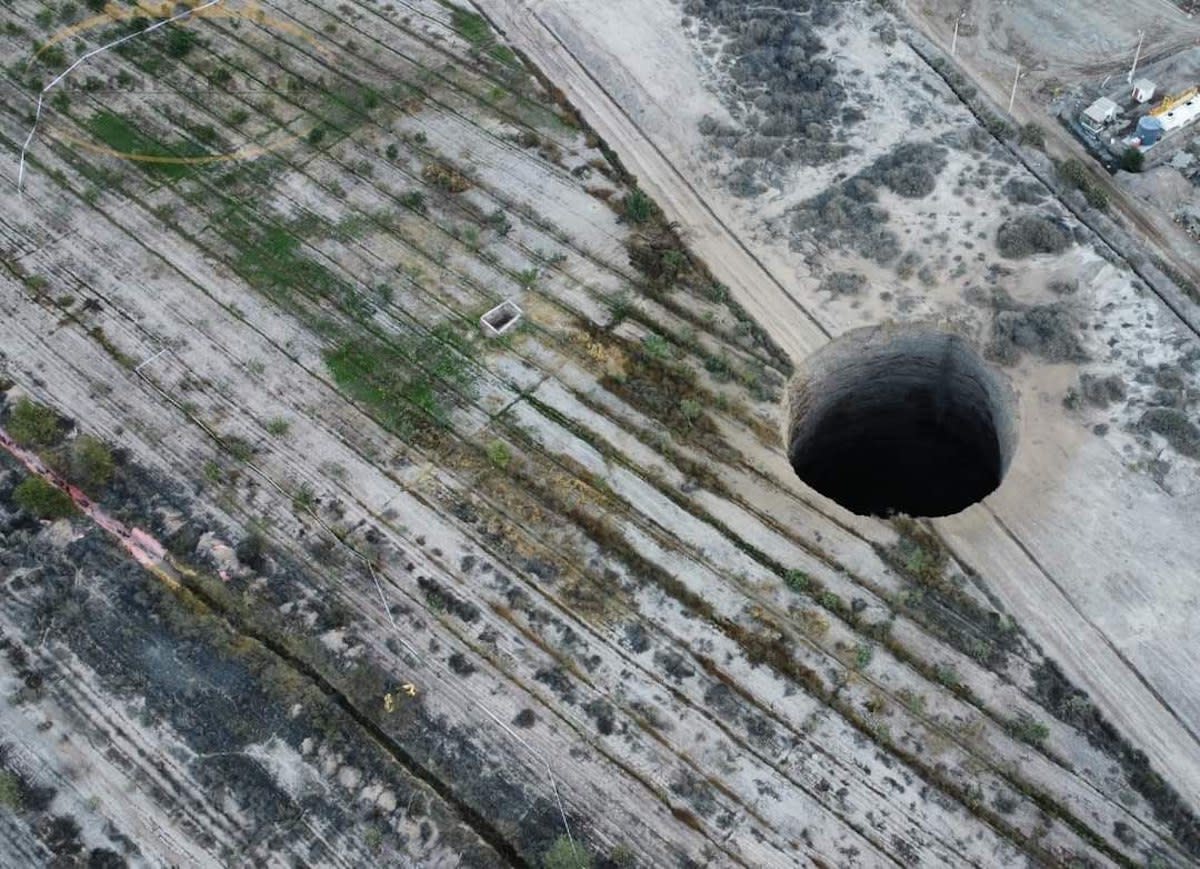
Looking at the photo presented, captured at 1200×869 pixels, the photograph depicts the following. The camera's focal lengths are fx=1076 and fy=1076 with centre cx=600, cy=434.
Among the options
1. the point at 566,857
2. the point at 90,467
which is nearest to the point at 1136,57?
the point at 566,857

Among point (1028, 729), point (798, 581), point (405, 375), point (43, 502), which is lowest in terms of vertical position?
point (1028, 729)

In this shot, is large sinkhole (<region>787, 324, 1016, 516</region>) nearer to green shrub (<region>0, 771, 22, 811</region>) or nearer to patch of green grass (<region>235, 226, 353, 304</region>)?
patch of green grass (<region>235, 226, 353, 304</region>)

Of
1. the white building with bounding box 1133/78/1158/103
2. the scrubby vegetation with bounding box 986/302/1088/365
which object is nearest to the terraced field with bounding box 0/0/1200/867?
the scrubby vegetation with bounding box 986/302/1088/365

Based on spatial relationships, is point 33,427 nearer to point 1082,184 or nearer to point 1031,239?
point 1031,239

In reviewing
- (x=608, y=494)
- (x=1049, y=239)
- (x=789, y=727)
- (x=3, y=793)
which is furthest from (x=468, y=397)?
(x=1049, y=239)

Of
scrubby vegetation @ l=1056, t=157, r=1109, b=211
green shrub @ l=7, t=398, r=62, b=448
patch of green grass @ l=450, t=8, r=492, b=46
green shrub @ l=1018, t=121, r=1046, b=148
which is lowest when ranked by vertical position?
scrubby vegetation @ l=1056, t=157, r=1109, b=211

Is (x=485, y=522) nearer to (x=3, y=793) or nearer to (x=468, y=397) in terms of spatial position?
(x=468, y=397)
